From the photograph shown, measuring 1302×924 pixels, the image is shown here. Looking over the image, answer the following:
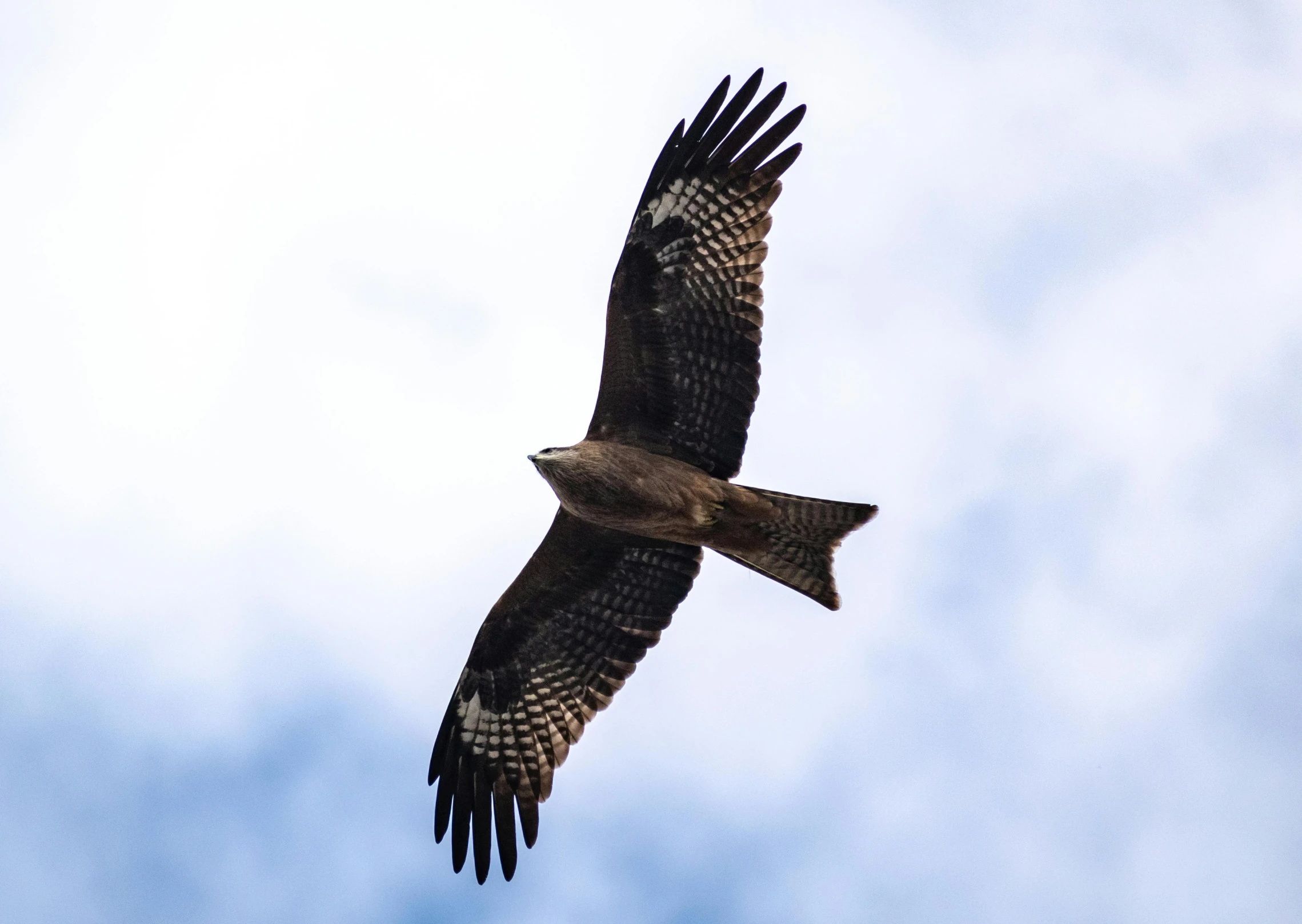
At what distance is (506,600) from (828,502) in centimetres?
A: 242

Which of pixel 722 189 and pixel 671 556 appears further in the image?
pixel 671 556

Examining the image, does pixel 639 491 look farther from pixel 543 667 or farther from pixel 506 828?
pixel 506 828

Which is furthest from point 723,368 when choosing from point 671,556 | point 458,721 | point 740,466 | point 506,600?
point 458,721

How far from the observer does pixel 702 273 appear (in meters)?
9.05

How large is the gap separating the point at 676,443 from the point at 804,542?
1.08m

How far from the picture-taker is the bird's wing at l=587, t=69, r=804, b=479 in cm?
905

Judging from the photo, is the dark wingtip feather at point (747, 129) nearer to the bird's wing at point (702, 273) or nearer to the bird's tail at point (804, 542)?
the bird's wing at point (702, 273)

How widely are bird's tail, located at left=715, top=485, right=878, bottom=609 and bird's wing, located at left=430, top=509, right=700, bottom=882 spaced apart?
2.07 feet

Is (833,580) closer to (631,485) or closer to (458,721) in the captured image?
(631,485)

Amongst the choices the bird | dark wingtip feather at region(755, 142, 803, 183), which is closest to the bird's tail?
the bird

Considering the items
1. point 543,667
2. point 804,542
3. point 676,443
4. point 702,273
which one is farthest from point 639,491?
point 543,667

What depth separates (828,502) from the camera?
30.2 ft

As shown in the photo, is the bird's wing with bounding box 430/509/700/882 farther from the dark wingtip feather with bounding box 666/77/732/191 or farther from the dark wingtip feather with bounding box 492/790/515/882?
the dark wingtip feather with bounding box 666/77/732/191

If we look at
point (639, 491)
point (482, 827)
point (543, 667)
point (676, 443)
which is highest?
point (676, 443)
